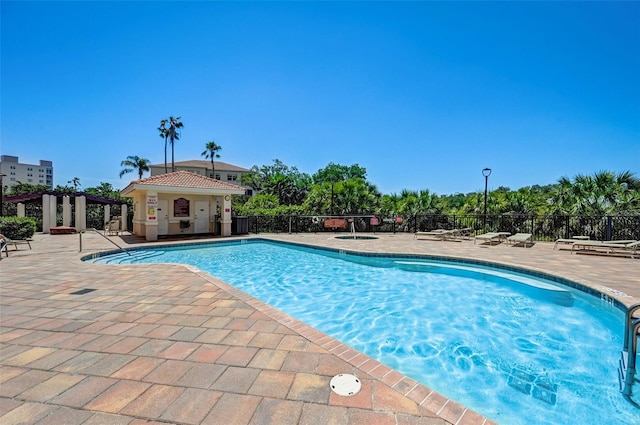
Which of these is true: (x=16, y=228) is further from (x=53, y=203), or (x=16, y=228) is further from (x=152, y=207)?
(x=152, y=207)

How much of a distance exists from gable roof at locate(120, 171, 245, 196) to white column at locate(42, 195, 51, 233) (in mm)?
4084

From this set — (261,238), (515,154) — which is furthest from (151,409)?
(515,154)

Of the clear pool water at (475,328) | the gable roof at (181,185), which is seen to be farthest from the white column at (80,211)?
the clear pool water at (475,328)

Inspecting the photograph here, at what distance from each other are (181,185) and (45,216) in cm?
892

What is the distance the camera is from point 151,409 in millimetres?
1864

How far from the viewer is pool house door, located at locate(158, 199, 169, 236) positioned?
13.8 m

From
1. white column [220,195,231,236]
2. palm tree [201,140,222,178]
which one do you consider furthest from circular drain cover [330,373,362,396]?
palm tree [201,140,222,178]

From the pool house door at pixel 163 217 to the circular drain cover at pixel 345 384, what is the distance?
1400cm

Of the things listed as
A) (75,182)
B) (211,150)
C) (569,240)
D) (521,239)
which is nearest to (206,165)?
(211,150)

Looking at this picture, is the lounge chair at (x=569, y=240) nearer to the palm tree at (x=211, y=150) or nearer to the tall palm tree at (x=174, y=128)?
the tall palm tree at (x=174, y=128)

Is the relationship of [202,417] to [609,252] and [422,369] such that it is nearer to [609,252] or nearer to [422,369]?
[422,369]

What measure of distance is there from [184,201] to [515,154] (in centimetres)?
2397

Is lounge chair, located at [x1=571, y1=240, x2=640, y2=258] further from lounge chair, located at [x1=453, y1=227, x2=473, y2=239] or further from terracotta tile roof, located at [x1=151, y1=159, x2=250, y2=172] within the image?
terracotta tile roof, located at [x1=151, y1=159, x2=250, y2=172]

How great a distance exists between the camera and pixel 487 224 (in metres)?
14.5
